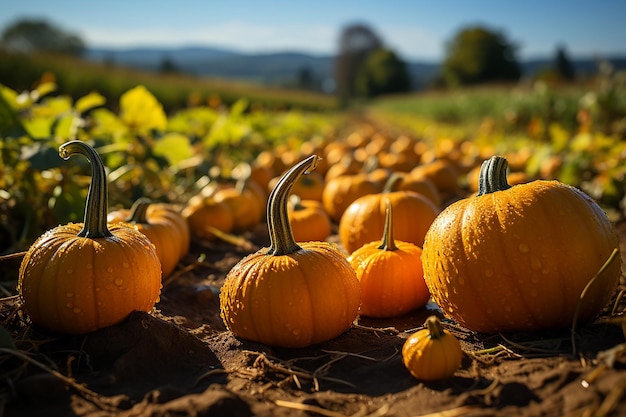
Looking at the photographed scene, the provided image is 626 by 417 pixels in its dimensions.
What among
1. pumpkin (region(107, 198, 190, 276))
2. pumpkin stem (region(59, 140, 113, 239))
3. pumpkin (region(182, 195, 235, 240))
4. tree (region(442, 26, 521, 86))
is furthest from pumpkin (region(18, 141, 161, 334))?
tree (region(442, 26, 521, 86))

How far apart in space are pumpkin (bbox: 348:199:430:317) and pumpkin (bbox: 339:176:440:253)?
0.82m

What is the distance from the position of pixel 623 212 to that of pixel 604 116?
4.69m

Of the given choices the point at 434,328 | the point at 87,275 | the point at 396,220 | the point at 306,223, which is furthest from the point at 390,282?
the point at 306,223

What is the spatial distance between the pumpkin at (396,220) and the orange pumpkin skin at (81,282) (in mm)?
1662

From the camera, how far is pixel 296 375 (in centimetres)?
206

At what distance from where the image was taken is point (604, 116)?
30.3 feet

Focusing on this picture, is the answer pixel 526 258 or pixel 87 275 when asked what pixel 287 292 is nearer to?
pixel 87 275

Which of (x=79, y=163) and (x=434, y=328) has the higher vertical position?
(x=79, y=163)

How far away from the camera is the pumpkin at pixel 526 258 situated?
2168 millimetres

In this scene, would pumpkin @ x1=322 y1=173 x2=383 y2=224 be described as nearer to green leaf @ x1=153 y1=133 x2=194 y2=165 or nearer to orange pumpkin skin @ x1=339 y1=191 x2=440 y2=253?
orange pumpkin skin @ x1=339 y1=191 x2=440 y2=253

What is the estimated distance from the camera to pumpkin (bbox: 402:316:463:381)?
1.91 m

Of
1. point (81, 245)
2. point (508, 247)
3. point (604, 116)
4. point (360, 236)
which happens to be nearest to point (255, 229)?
point (360, 236)

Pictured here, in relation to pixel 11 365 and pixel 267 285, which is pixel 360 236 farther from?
pixel 11 365

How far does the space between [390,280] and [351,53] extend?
115 meters
